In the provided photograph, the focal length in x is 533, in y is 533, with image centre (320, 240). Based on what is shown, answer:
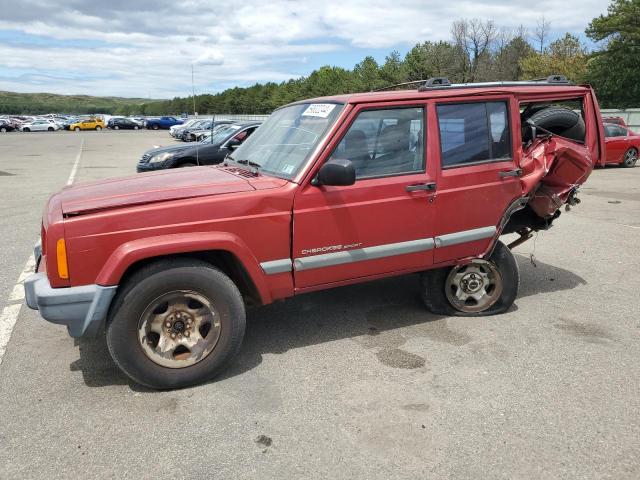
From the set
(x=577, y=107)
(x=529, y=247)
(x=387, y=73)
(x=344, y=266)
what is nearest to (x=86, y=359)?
(x=344, y=266)

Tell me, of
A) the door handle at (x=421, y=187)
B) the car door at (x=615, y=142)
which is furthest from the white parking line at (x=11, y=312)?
the car door at (x=615, y=142)

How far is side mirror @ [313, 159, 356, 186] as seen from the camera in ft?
11.6

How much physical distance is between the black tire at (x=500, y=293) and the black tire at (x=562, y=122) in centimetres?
131

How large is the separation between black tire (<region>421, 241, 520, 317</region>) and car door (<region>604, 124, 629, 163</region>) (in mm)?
15458

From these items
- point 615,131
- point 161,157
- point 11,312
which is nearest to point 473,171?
point 11,312

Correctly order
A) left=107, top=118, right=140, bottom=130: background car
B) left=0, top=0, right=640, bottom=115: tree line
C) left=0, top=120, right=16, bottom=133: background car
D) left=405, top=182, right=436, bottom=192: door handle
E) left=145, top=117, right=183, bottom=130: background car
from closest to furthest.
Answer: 1. left=405, top=182, right=436, bottom=192: door handle
2. left=0, top=0, right=640, bottom=115: tree line
3. left=0, top=120, right=16, bottom=133: background car
4. left=107, top=118, right=140, bottom=130: background car
5. left=145, top=117, right=183, bottom=130: background car

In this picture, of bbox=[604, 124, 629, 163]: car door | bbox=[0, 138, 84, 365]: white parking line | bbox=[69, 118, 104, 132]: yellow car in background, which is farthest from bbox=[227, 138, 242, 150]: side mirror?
bbox=[69, 118, 104, 132]: yellow car in background

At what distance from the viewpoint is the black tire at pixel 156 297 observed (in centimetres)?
332

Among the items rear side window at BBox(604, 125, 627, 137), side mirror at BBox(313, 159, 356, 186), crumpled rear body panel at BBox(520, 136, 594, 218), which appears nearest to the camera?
side mirror at BBox(313, 159, 356, 186)

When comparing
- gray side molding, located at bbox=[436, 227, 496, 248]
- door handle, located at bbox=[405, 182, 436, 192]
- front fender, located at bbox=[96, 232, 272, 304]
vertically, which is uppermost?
door handle, located at bbox=[405, 182, 436, 192]

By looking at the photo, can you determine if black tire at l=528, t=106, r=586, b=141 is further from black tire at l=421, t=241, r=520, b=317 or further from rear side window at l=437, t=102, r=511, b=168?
black tire at l=421, t=241, r=520, b=317

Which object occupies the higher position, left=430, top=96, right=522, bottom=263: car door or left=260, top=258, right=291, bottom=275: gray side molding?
left=430, top=96, right=522, bottom=263: car door

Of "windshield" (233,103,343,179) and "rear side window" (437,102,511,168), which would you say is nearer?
"windshield" (233,103,343,179)

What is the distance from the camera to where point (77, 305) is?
3258 millimetres
